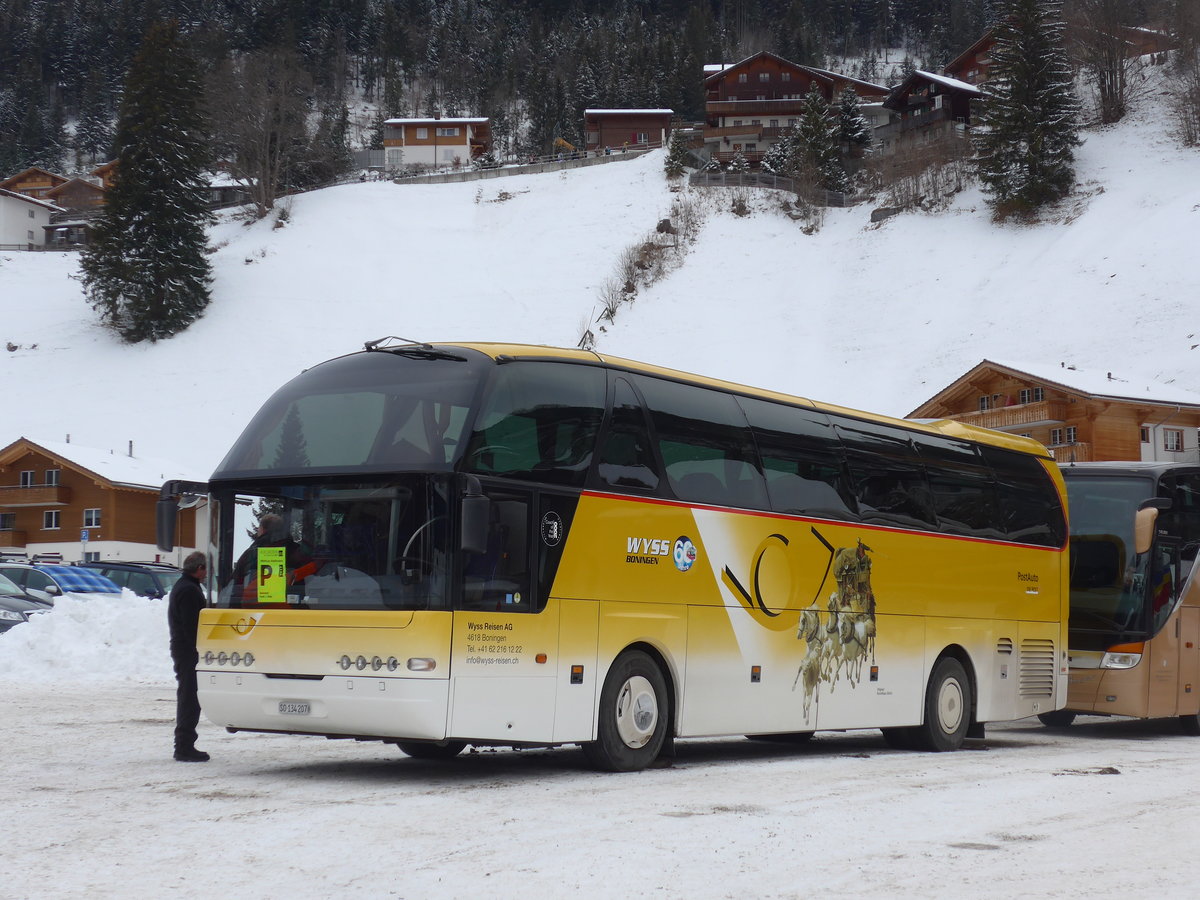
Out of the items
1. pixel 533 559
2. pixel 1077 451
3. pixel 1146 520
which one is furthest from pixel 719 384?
pixel 1077 451

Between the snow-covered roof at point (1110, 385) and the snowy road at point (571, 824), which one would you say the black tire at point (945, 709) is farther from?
the snow-covered roof at point (1110, 385)

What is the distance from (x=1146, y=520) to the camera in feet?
55.4

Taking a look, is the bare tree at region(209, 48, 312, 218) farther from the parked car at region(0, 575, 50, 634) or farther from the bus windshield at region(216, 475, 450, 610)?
the bus windshield at region(216, 475, 450, 610)

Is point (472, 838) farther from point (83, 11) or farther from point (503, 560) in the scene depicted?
point (83, 11)

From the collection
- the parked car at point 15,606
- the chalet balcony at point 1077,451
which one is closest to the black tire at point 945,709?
the parked car at point 15,606

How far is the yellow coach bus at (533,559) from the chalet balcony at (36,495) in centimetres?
5234

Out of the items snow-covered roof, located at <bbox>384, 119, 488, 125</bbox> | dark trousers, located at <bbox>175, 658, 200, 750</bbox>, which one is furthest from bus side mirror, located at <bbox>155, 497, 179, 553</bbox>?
snow-covered roof, located at <bbox>384, 119, 488, 125</bbox>

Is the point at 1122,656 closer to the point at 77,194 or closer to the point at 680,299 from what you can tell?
the point at 680,299

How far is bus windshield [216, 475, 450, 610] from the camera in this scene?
1022cm

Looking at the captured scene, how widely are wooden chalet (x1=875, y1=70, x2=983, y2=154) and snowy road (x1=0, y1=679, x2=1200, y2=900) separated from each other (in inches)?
3004

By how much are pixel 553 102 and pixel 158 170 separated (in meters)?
58.1

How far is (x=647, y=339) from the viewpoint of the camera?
6800 centimetres

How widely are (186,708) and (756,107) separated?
97.1 m

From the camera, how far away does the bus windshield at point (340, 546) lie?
10219 mm
